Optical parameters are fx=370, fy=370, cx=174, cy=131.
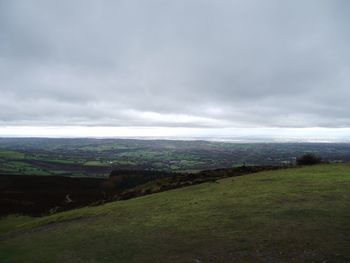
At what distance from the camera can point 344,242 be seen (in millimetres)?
18812

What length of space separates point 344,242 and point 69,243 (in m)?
16.5

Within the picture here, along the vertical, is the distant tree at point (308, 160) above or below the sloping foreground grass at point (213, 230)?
above

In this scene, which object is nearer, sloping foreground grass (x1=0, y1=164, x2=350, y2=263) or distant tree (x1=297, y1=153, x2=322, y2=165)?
sloping foreground grass (x1=0, y1=164, x2=350, y2=263)

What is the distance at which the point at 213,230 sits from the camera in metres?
23.3

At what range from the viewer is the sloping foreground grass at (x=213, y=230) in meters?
18.8

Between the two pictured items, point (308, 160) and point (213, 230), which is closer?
point (213, 230)

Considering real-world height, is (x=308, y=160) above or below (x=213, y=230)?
above

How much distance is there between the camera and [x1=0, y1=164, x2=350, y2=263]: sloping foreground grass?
1883 centimetres

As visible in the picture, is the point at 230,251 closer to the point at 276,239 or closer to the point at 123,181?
the point at 276,239

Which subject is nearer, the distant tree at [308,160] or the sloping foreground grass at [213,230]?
the sloping foreground grass at [213,230]

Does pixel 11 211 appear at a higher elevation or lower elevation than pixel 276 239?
lower

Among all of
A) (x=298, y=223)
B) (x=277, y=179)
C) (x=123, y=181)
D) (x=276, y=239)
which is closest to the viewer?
(x=276, y=239)

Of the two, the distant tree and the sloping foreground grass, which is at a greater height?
the distant tree

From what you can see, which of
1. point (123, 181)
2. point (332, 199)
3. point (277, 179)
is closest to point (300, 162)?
point (277, 179)
